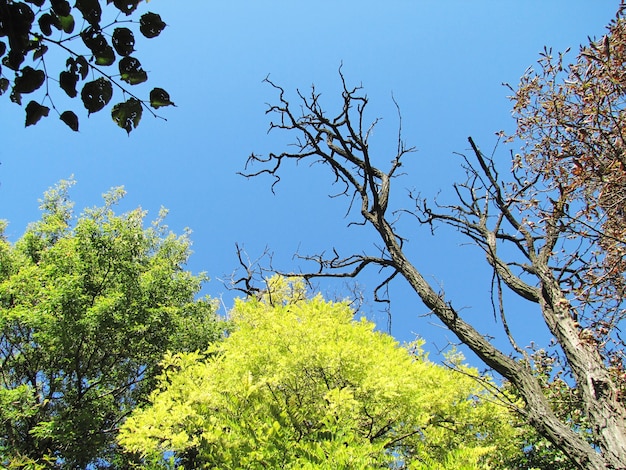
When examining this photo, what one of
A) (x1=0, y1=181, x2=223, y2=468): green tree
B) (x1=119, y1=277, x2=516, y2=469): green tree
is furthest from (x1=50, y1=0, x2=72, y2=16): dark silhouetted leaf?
(x1=0, y1=181, x2=223, y2=468): green tree

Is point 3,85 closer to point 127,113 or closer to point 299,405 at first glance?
point 127,113

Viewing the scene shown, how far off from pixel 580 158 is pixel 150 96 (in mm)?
3291

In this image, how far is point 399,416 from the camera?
6477 millimetres

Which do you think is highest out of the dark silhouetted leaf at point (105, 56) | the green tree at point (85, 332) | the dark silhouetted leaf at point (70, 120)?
the green tree at point (85, 332)

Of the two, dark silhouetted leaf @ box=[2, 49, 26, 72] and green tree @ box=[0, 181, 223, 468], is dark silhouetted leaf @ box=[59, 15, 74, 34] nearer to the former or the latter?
dark silhouetted leaf @ box=[2, 49, 26, 72]

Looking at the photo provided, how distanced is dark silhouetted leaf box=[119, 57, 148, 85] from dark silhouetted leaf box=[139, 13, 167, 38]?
0.13 meters

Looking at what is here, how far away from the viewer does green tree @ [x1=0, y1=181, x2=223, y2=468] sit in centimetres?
1002

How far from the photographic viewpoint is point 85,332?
409 inches

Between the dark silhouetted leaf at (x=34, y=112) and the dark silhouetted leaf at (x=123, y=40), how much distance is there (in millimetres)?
366

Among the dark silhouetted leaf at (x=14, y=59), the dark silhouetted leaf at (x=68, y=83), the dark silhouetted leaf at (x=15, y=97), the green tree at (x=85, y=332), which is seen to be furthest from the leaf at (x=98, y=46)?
the green tree at (x=85, y=332)

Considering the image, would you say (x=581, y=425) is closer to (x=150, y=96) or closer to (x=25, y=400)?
(x=150, y=96)

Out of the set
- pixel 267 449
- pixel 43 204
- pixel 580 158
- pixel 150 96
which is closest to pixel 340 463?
pixel 267 449

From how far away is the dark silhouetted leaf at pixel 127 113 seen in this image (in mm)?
1596

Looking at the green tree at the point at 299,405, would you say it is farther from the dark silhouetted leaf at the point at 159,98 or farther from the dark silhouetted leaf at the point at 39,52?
the dark silhouetted leaf at the point at 39,52
